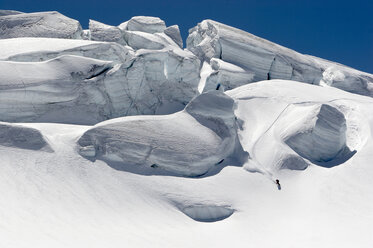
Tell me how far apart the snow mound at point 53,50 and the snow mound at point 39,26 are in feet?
15.9

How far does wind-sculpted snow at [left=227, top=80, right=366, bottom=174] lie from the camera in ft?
63.7

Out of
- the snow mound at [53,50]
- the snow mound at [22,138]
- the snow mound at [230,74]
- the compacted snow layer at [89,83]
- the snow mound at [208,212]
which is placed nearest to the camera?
the snow mound at [208,212]

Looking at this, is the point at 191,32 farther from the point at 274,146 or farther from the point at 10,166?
the point at 10,166

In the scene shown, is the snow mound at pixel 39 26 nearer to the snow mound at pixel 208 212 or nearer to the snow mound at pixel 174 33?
the snow mound at pixel 174 33

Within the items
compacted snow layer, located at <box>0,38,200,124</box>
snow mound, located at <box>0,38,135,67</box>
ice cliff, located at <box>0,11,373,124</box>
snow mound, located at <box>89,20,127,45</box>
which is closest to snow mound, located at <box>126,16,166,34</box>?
ice cliff, located at <box>0,11,373,124</box>

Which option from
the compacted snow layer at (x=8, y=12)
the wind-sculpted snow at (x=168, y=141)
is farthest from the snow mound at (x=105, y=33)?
the wind-sculpted snow at (x=168, y=141)

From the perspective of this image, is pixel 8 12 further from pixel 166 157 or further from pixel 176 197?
pixel 176 197

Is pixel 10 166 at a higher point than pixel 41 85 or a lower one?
lower

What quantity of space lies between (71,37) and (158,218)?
2057cm

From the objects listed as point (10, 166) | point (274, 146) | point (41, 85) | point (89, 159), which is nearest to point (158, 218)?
point (89, 159)

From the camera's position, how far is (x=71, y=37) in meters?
29.6

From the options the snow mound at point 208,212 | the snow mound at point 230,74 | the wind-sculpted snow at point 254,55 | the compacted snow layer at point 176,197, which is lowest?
the snow mound at point 208,212

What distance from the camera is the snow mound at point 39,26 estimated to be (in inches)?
1152

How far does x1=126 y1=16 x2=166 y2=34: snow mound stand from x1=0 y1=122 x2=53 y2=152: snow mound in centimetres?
2268
